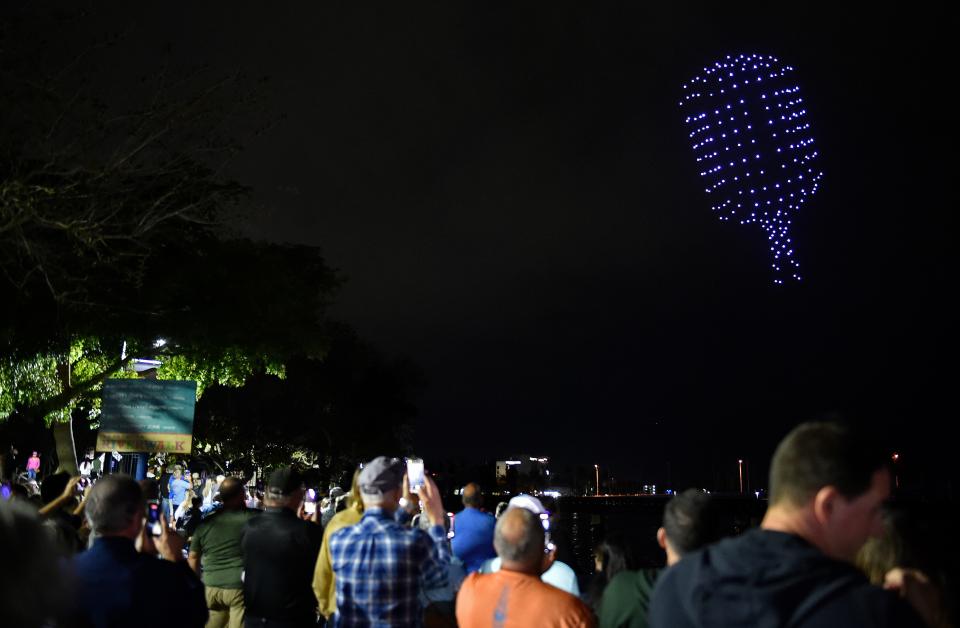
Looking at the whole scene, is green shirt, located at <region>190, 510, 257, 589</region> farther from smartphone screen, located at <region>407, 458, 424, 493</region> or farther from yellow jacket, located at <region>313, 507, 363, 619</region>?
yellow jacket, located at <region>313, 507, 363, 619</region>

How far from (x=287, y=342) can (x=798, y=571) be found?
21539 millimetres

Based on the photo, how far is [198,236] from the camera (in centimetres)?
2158

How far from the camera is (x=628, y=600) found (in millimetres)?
4492

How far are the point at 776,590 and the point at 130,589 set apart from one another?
3.00 metres

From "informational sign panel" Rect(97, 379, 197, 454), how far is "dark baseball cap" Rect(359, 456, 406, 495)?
32.5 feet

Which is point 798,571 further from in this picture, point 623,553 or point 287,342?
point 287,342

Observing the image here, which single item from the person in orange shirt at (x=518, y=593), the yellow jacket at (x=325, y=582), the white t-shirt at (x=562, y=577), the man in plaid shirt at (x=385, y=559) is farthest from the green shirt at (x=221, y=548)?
the person in orange shirt at (x=518, y=593)

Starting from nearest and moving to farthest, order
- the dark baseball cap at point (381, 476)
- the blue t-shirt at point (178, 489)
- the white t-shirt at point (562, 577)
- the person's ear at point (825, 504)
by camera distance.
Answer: the person's ear at point (825, 504), the dark baseball cap at point (381, 476), the white t-shirt at point (562, 577), the blue t-shirt at point (178, 489)

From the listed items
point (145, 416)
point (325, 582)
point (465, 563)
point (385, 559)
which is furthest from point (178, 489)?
point (385, 559)

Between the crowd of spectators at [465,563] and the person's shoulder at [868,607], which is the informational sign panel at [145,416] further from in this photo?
the person's shoulder at [868,607]

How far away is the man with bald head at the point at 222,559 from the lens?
26.2 feet

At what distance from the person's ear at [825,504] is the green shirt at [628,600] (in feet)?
7.17

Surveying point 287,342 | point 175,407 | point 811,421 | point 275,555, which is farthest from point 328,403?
point 811,421

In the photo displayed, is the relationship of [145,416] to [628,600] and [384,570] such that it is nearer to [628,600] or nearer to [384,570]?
[384,570]
